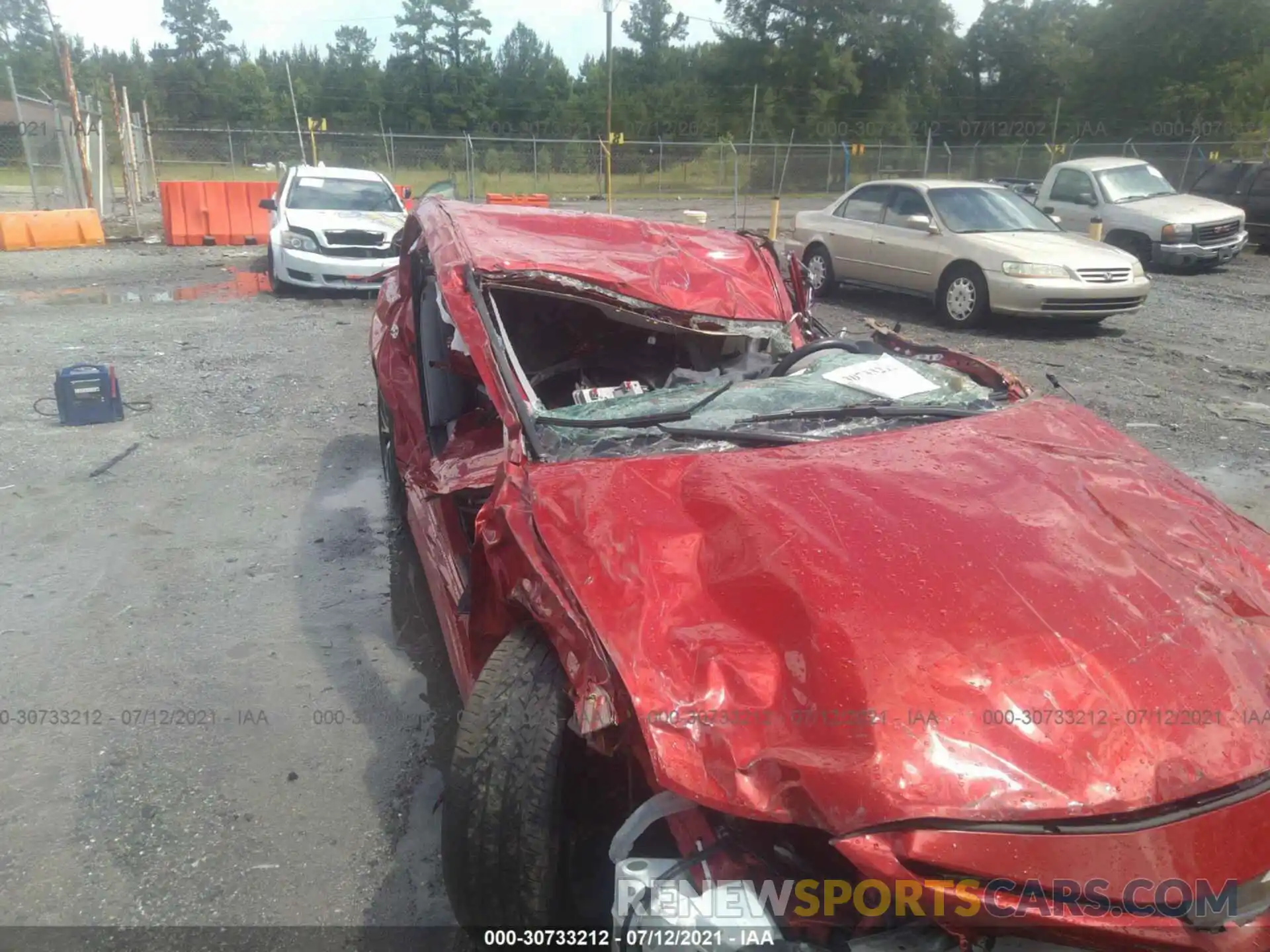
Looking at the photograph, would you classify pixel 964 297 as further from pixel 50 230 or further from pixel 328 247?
pixel 50 230

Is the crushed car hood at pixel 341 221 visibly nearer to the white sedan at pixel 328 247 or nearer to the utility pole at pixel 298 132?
the white sedan at pixel 328 247

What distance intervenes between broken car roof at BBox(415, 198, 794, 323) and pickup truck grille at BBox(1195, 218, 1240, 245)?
12.3 meters

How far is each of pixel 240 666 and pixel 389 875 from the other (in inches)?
53.2

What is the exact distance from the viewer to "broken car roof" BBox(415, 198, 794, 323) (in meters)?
3.38

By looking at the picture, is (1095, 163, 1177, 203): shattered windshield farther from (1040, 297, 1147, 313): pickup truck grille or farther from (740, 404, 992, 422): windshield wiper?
(740, 404, 992, 422): windshield wiper

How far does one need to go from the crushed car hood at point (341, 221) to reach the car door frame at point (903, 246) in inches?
235

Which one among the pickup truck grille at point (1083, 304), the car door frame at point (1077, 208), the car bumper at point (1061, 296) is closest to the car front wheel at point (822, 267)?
the car bumper at point (1061, 296)

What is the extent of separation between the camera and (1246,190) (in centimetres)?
1619

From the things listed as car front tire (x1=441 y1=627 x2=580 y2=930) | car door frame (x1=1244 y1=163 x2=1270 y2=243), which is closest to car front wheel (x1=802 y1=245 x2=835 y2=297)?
car door frame (x1=1244 y1=163 x2=1270 y2=243)

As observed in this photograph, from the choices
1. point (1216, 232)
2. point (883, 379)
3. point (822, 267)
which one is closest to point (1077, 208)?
point (1216, 232)

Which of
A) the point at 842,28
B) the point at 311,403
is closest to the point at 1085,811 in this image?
the point at 311,403

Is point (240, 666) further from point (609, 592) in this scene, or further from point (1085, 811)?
point (1085, 811)

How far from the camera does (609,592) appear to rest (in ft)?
6.65

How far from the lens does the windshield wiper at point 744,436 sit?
8.83ft
